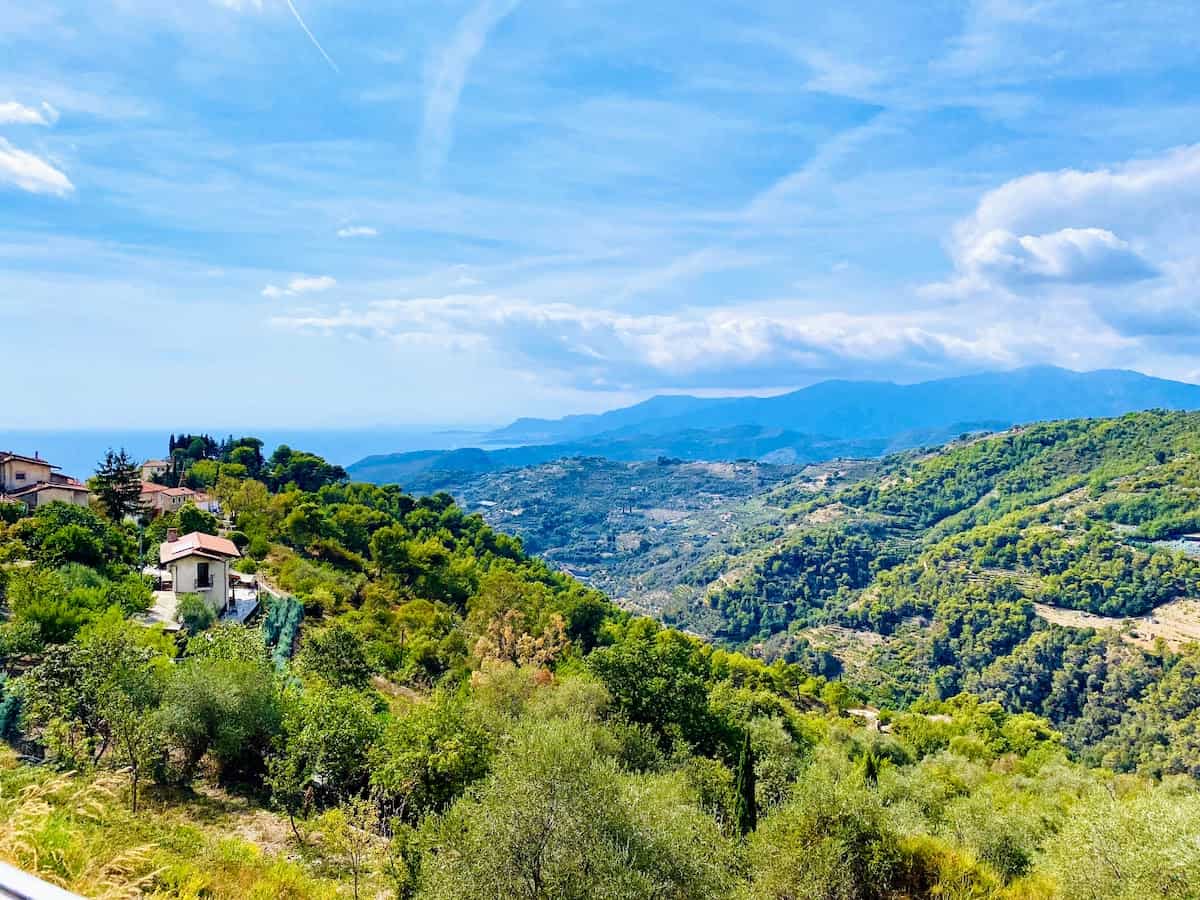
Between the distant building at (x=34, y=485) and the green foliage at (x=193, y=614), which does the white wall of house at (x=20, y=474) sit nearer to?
the distant building at (x=34, y=485)

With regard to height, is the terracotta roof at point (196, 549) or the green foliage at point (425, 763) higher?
the terracotta roof at point (196, 549)

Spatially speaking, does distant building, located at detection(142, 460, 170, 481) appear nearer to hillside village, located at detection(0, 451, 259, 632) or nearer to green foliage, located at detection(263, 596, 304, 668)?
hillside village, located at detection(0, 451, 259, 632)

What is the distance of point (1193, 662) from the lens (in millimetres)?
80750

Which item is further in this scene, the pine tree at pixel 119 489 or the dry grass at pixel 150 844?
the pine tree at pixel 119 489

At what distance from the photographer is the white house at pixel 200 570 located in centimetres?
3409

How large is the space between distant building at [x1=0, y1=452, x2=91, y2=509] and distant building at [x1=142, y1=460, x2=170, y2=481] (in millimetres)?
17876

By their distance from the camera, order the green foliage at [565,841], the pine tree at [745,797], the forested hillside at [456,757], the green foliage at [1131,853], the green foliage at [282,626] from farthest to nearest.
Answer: the green foliage at [282,626], the pine tree at [745,797], the green foliage at [1131,853], the forested hillside at [456,757], the green foliage at [565,841]

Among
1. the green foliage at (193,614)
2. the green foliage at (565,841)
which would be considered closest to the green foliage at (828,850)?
the green foliage at (565,841)

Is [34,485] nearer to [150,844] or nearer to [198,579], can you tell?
[198,579]

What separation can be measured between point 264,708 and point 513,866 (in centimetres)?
1075

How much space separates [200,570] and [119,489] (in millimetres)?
17786

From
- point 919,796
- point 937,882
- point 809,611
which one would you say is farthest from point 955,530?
point 937,882

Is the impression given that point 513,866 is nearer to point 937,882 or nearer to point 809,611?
point 937,882

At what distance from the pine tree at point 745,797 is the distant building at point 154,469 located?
226 feet
